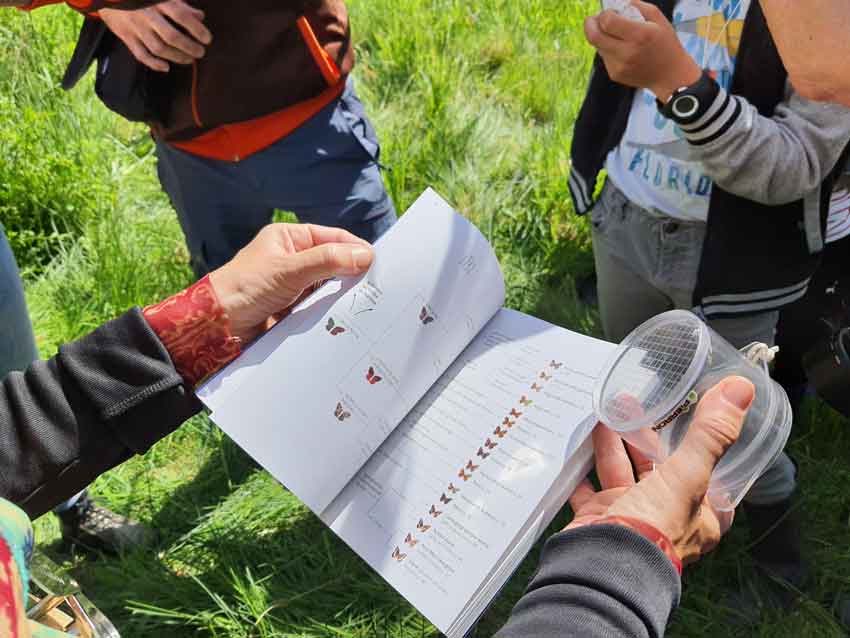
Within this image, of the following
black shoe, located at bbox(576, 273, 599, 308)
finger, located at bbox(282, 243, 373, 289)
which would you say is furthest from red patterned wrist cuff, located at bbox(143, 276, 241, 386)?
black shoe, located at bbox(576, 273, 599, 308)

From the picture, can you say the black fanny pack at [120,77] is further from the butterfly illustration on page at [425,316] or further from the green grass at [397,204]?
Answer: the butterfly illustration on page at [425,316]

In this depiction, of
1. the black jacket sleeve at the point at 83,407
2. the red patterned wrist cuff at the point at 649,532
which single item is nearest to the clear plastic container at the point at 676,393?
the red patterned wrist cuff at the point at 649,532

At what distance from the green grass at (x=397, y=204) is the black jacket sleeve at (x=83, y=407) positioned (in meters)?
0.57

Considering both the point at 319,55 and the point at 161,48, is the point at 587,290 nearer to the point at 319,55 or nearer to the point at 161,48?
the point at 319,55

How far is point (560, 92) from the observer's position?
8.30 ft

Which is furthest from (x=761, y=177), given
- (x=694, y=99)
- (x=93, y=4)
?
(x=93, y=4)

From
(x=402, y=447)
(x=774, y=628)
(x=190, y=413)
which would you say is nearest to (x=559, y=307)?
(x=774, y=628)

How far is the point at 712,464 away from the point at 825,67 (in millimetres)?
426

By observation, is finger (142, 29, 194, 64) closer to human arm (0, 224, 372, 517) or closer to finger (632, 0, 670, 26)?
human arm (0, 224, 372, 517)

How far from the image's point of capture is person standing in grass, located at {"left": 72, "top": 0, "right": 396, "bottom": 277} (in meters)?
1.38

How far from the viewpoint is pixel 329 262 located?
992 mm

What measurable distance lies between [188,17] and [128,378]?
70cm

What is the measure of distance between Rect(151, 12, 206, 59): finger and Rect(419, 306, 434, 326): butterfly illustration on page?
27.7 inches

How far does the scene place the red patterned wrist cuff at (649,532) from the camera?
80 cm
